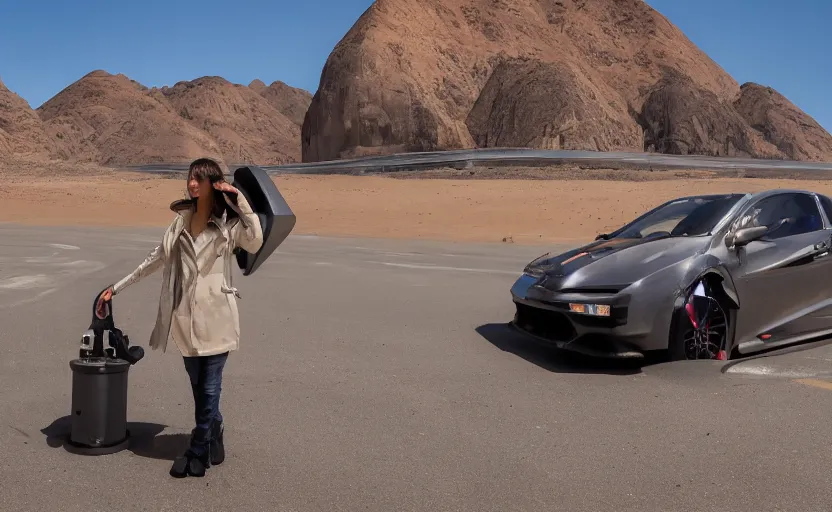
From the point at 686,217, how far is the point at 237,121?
14172cm

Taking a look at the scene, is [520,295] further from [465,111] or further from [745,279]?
[465,111]

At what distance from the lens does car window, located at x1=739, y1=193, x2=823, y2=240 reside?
285 inches

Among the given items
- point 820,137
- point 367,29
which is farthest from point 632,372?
point 820,137

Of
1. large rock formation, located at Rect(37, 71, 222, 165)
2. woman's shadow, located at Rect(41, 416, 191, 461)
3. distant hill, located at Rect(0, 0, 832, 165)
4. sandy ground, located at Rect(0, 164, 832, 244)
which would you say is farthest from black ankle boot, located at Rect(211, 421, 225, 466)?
large rock formation, located at Rect(37, 71, 222, 165)

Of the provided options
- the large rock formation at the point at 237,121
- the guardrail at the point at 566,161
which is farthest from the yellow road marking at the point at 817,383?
the large rock formation at the point at 237,121

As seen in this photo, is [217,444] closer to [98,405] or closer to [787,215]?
[98,405]

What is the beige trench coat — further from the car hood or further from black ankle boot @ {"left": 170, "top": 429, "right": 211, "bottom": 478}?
the car hood

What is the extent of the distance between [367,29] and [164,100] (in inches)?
2927

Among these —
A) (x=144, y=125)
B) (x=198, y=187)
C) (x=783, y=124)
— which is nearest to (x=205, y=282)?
(x=198, y=187)

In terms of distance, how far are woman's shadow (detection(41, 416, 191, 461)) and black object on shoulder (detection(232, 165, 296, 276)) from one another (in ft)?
3.62

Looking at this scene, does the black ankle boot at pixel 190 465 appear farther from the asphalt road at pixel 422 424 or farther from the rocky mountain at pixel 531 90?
the rocky mountain at pixel 531 90

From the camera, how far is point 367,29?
80.2m

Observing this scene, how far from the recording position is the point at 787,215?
24.5ft

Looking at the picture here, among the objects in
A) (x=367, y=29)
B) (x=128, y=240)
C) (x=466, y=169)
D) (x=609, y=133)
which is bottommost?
(x=128, y=240)
